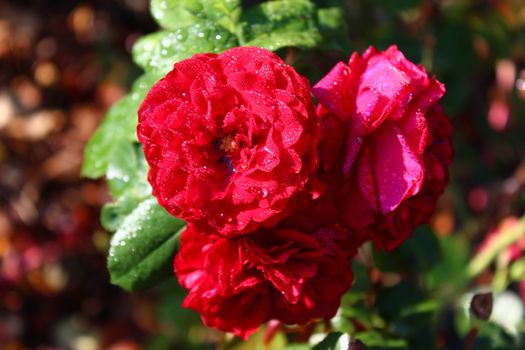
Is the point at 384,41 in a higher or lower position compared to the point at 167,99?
lower

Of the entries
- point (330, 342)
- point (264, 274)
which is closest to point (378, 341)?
point (330, 342)

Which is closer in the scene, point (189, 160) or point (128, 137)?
point (189, 160)

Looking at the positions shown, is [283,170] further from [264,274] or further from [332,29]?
[332,29]

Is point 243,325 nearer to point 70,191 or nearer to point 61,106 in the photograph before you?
point 70,191

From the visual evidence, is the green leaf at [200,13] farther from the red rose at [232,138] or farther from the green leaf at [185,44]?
the red rose at [232,138]

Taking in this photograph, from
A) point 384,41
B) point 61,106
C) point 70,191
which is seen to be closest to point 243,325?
point 384,41

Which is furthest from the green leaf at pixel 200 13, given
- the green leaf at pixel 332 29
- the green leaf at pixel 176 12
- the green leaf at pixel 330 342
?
the green leaf at pixel 330 342

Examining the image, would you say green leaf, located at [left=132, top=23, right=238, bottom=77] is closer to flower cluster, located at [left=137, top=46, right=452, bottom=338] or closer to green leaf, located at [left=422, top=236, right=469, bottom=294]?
flower cluster, located at [left=137, top=46, right=452, bottom=338]
